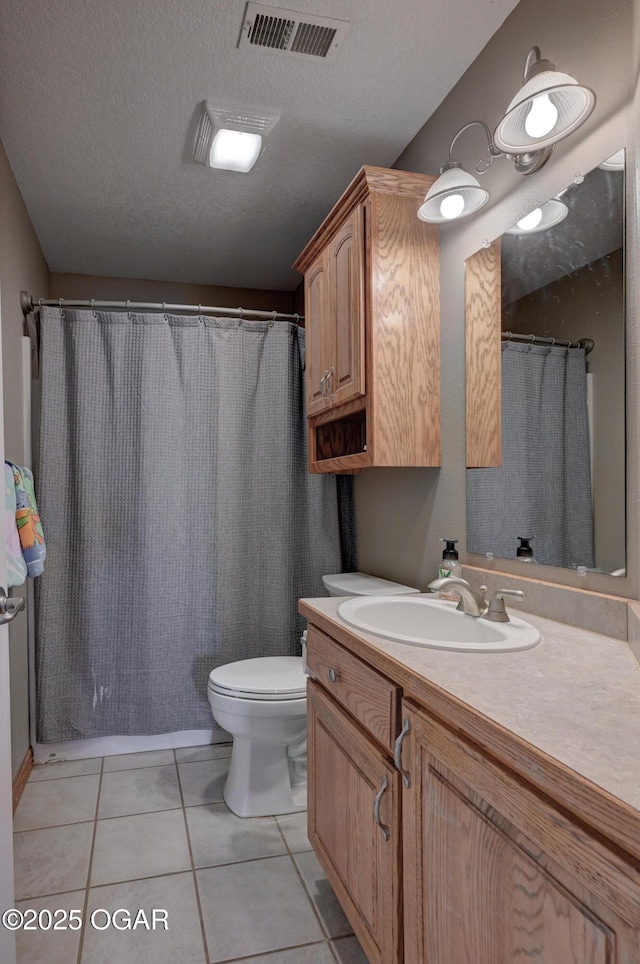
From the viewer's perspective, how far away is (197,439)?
9.25 ft

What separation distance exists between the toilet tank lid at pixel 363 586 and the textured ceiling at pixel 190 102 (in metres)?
1.66

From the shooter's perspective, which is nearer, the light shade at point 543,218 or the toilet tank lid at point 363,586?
the light shade at point 543,218

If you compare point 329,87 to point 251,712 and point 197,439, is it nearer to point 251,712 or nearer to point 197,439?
point 197,439

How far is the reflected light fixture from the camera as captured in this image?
4.03 ft

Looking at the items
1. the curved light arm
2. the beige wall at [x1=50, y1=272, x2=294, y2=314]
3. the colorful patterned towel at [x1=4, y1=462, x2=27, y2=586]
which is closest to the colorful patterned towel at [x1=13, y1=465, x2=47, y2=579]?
the colorful patterned towel at [x1=4, y1=462, x2=27, y2=586]

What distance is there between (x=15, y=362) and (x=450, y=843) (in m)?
2.30

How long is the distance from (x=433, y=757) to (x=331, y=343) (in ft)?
5.18

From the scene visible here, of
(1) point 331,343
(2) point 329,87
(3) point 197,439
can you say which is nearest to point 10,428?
(3) point 197,439

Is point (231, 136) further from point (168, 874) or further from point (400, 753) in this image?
point (168, 874)

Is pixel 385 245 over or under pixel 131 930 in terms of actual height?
over

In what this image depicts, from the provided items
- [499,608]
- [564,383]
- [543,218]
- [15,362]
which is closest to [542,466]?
[564,383]

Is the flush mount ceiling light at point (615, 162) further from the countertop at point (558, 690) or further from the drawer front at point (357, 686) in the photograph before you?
the drawer front at point (357, 686)

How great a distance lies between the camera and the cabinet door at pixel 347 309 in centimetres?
195

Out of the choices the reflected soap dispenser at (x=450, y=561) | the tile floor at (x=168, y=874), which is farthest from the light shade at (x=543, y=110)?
the tile floor at (x=168, y=874)
